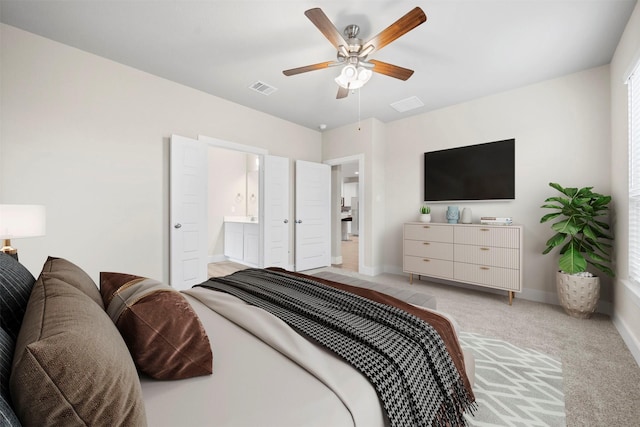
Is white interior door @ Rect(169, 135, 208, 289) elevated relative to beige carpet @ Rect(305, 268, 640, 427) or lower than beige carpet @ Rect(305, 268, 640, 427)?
elevated

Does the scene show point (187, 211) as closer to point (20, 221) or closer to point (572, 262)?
point (20, 221)

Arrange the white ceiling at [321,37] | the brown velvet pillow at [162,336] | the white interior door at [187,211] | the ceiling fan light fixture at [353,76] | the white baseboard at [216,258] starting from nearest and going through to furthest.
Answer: the brown velvet pillow at [162,336] → the white ceiling at [321,37] → the ceiling fan light fixture at [353,76] → the white interior door at [187,211] → the white baseboard at [216,258]

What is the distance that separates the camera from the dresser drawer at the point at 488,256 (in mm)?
3117

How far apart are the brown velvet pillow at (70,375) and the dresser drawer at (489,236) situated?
3.64 metres

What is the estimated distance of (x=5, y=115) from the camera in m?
2.37

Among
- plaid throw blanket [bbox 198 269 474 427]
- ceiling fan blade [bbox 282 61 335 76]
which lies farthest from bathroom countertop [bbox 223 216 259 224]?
plaid throw blanket [bbox 198 269 474 427]

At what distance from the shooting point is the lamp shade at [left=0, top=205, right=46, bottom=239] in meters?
1.67

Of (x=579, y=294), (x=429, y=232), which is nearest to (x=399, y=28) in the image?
(x=429, y=232)

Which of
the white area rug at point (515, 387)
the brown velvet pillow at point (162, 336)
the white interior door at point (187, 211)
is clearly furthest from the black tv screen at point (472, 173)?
the brown velvet pillow at point (162, 336)

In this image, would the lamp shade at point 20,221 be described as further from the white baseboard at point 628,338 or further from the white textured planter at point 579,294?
the white textured planter at point 579,294

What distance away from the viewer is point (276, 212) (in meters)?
4.43

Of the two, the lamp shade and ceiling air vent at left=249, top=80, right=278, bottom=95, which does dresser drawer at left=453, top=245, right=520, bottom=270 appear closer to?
ceiling air vent at left=249, top=80, right=278, bottom=95

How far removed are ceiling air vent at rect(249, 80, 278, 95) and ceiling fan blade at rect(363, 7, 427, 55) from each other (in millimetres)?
1609

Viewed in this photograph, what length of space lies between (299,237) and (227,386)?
156 inches
